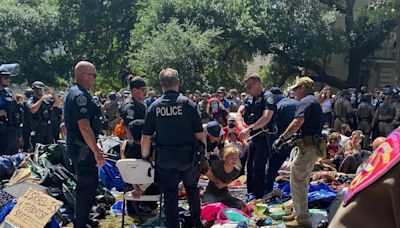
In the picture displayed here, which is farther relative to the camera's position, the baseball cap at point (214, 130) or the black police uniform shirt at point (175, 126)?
the baseball cap at point (214, 130)

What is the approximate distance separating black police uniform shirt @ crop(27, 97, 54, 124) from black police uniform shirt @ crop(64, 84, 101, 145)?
5153 mm

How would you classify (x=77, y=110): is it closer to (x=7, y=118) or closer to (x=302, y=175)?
(x=302, y=175)

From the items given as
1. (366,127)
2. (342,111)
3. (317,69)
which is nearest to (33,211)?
(366,127)

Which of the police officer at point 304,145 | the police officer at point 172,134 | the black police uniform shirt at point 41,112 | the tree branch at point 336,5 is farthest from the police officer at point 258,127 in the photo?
the tree branch at point 336,5

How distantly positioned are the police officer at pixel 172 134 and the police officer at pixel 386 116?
336 inches

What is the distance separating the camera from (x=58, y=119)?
10.5 m

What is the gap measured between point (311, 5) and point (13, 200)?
1026 inches

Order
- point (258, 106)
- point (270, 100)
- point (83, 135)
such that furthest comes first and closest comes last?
point (258, 106) → point (270, 100) → point (83, 135)

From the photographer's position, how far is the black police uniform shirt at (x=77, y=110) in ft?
15.4

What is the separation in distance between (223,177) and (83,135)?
7.23 feet

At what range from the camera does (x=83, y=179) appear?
195 inches

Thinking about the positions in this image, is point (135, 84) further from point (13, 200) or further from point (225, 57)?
point (225, 57)

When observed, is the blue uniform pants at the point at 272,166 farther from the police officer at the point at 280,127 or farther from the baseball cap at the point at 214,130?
the baseball cap at the point at 214,130

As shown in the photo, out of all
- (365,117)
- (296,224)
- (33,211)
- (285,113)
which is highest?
(285,113)
